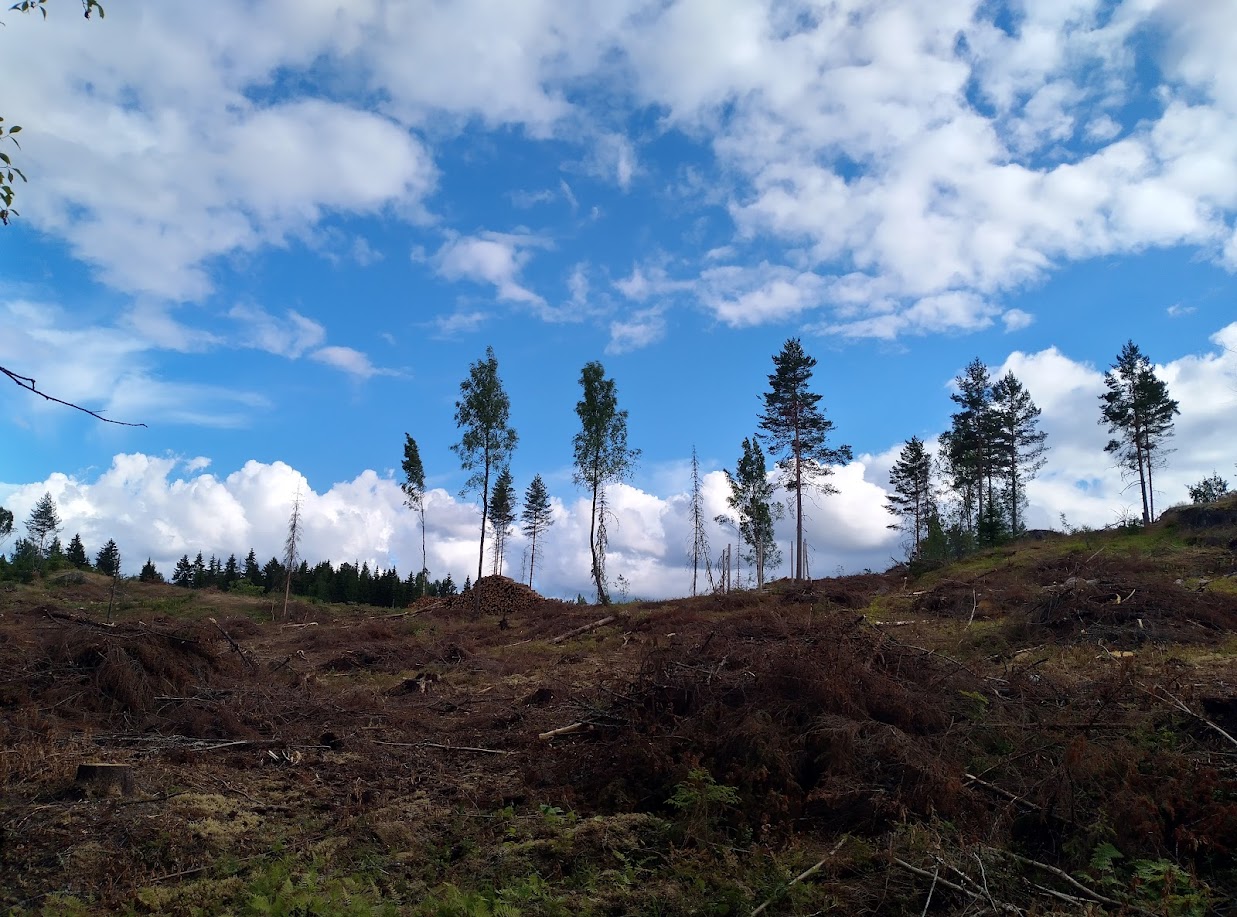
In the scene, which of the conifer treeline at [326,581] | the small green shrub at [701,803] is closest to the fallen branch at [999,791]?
the small green shrub at [701,803]

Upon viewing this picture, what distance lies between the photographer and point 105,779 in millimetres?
6387

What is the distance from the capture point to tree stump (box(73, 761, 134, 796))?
632cm

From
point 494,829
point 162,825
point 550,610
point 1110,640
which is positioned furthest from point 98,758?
point 550,610

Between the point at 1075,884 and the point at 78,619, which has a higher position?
the point at 78,619

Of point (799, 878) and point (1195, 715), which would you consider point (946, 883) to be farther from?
point (1195, 715)

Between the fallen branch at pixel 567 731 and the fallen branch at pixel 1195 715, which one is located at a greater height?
the fallen branch at pixel 1195 715

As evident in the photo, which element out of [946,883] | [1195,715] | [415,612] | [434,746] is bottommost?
[434,746]

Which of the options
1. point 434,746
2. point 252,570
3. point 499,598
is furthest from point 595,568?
point 252,570

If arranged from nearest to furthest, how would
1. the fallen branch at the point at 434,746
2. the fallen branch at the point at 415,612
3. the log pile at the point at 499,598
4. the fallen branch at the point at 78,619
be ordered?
the fallen branch at the point at 434,746 < the fallen branch at the point at 78,619 < the log pile at the point at 499,598 < the fallen branch at the point at 415,612

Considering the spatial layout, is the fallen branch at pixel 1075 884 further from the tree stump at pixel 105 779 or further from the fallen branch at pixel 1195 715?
the tree stump at pixel 105 779

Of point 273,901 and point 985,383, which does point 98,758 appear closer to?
point 273,901

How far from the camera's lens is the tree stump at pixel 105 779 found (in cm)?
632

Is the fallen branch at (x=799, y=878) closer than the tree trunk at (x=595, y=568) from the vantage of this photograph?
Yes

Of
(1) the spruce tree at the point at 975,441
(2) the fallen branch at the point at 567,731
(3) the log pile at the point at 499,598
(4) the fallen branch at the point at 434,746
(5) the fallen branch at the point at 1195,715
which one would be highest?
(1) the spruce tree at the point at 975,441
